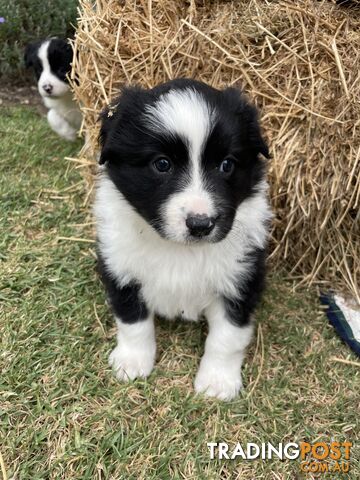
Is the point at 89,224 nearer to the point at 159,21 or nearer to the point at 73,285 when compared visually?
the point at 73,285

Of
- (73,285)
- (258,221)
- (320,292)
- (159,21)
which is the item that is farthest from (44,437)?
(159,21)

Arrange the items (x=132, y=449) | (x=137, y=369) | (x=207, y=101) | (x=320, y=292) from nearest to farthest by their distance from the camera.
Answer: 1. (x=207, y=101)
2. (x=132, y=449)
3. (x=137, y=369)
4. (x=320, y=292)

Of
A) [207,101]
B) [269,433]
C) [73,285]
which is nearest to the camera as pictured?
[207,101]

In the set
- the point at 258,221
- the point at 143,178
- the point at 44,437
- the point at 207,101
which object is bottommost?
the point at 44,437

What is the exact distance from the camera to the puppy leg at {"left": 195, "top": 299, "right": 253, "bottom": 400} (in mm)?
2422

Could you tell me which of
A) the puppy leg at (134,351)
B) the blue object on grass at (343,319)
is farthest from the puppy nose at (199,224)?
the blue object on grass at (343,319)

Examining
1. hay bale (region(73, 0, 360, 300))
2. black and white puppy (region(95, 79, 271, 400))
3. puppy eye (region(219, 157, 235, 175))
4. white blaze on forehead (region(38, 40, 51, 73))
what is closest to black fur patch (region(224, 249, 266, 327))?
black and white puppy (region(95, 79, 271, 400))

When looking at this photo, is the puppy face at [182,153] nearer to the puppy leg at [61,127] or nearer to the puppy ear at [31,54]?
the puppy leg at [61,127]

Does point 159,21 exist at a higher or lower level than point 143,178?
higher

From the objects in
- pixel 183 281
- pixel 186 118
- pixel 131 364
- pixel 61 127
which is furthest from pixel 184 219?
pixel 61 127

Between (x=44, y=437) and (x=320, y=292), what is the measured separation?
77.6 inches

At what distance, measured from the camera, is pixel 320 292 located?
321cm

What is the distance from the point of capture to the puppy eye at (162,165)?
1947 millimetres

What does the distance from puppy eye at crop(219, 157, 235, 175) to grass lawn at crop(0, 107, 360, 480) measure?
1137 mm
